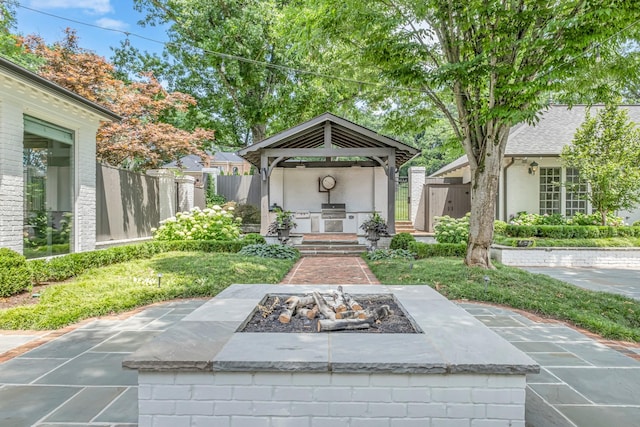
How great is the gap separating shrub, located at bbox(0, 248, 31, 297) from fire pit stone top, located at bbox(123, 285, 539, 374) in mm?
3797

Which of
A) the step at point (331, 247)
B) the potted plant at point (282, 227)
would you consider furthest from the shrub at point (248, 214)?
the step at point (331, 247)

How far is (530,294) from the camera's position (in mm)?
5105

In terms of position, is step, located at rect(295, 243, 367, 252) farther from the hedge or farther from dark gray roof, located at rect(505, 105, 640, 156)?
dark gray roof, located at rect(505, 105, 640, 156)

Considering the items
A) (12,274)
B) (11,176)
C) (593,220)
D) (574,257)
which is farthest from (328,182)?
(12,274)

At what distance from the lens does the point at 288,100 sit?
14742mm

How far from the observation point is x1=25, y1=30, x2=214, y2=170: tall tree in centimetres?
1023

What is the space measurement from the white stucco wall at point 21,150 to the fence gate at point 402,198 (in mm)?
10757

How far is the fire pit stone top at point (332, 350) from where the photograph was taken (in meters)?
1.80

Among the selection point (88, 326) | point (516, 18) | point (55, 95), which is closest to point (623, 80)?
point (516, 18)

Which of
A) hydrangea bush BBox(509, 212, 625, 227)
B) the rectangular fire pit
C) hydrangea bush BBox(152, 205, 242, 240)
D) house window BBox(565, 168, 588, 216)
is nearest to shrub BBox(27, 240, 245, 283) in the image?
hydrangea bush BBox(152, 205, 242, 240)

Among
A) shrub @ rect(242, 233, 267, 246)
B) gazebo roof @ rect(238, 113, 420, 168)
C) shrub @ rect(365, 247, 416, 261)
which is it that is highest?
gazebo roof @ rect(238, 113, 420, 168)

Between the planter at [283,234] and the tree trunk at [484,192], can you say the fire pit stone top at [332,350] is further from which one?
the planter at [283,234]

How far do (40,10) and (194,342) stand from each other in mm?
10496

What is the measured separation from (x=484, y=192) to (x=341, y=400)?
5619 millimetres
